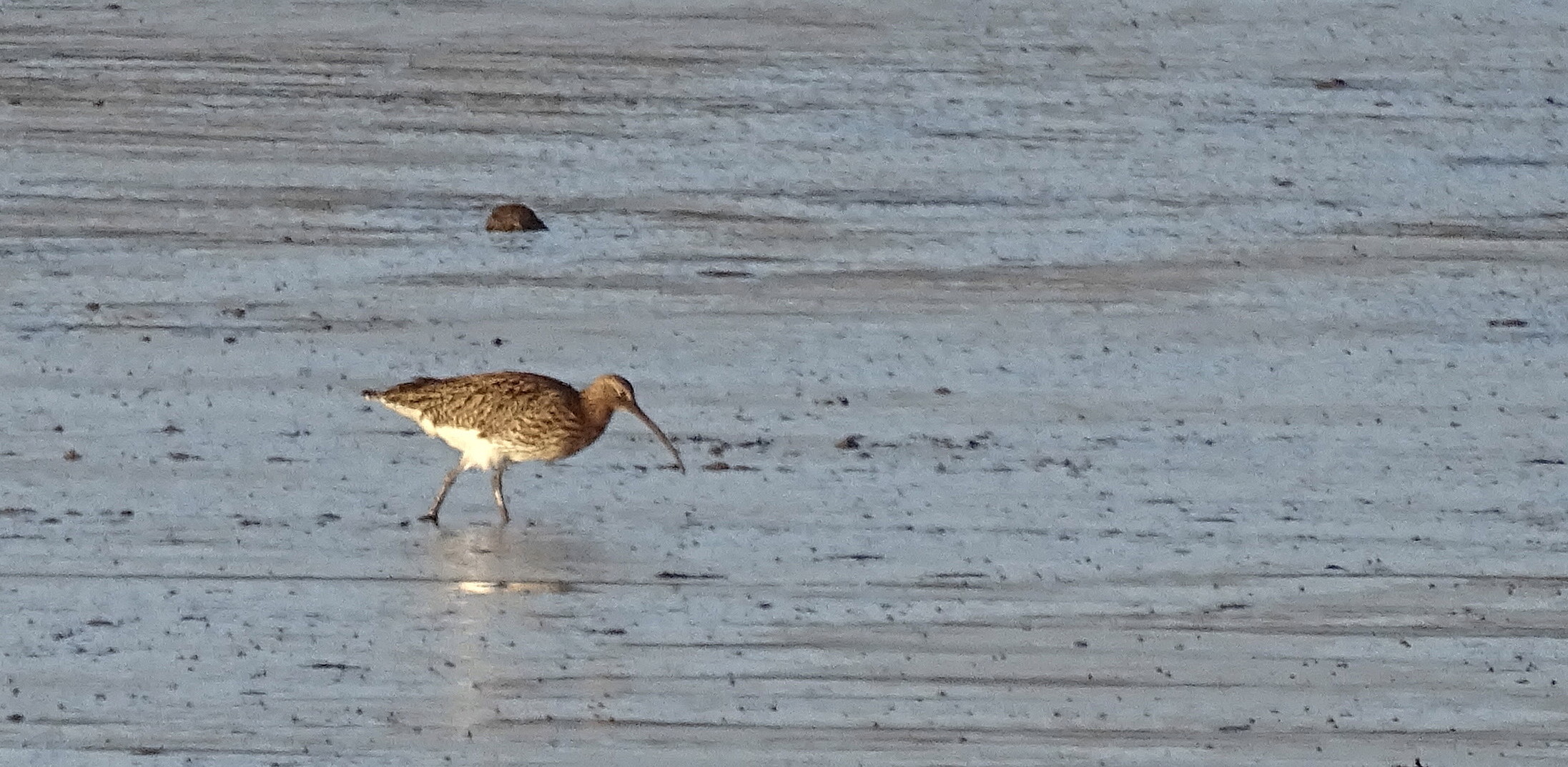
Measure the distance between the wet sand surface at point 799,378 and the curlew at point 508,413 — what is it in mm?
157

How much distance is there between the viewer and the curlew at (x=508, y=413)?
1096cm

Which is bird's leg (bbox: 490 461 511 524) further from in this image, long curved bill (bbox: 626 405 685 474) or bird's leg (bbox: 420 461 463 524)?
long curved bill (bbox: 626 405 685 474)

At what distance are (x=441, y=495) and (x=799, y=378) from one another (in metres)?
1.97

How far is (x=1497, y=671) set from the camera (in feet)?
28.8

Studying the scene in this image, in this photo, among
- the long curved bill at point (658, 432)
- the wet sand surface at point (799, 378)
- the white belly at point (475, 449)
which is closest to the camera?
the wet sand surface at point (799, 378)

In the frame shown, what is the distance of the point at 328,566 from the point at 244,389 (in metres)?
2.24

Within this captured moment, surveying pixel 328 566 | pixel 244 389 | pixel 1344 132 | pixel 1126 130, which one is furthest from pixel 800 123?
pixel 328 566

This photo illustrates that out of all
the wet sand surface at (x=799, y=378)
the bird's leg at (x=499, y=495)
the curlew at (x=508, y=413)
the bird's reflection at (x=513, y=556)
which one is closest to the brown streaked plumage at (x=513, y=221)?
the wet sand surface at (x=799, y=378)

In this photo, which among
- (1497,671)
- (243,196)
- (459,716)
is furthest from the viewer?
(243,196)

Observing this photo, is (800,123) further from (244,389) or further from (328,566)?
(328,566)

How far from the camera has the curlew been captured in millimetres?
10961

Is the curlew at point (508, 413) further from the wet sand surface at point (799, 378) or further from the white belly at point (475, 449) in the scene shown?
the wet sand surface at point (799, 378)

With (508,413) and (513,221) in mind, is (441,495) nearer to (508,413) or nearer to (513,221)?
(508,413)

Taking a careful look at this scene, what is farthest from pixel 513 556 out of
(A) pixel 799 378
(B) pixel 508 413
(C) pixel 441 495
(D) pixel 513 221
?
(D) pixel 513 221
